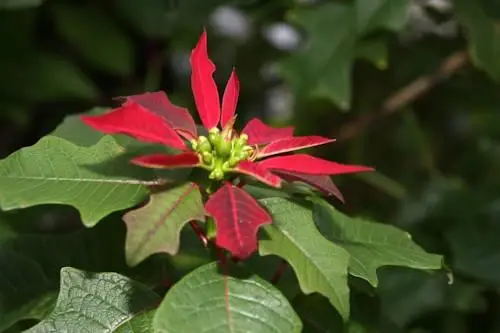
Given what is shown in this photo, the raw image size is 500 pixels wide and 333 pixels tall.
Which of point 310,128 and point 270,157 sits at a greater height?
point 270,157

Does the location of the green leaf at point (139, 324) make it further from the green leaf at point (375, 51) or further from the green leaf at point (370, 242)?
the green leaf at point (375, 51)

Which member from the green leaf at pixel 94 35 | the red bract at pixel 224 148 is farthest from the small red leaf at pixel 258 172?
the green leaf at pixel 94 35

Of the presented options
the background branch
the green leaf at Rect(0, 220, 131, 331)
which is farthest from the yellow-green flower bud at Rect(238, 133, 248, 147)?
the background branch

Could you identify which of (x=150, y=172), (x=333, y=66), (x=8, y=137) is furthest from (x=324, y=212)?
(x=8, y=137)

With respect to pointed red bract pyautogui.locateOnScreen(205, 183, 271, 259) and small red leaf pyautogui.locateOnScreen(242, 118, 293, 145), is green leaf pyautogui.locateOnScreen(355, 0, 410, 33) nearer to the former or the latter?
small red leaf pyautogui.locateOnScreen(242, 118, 293, 145)

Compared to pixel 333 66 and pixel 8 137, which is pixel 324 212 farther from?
pixel 8 137

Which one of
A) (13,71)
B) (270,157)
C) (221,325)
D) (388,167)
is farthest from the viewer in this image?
(388,167)
